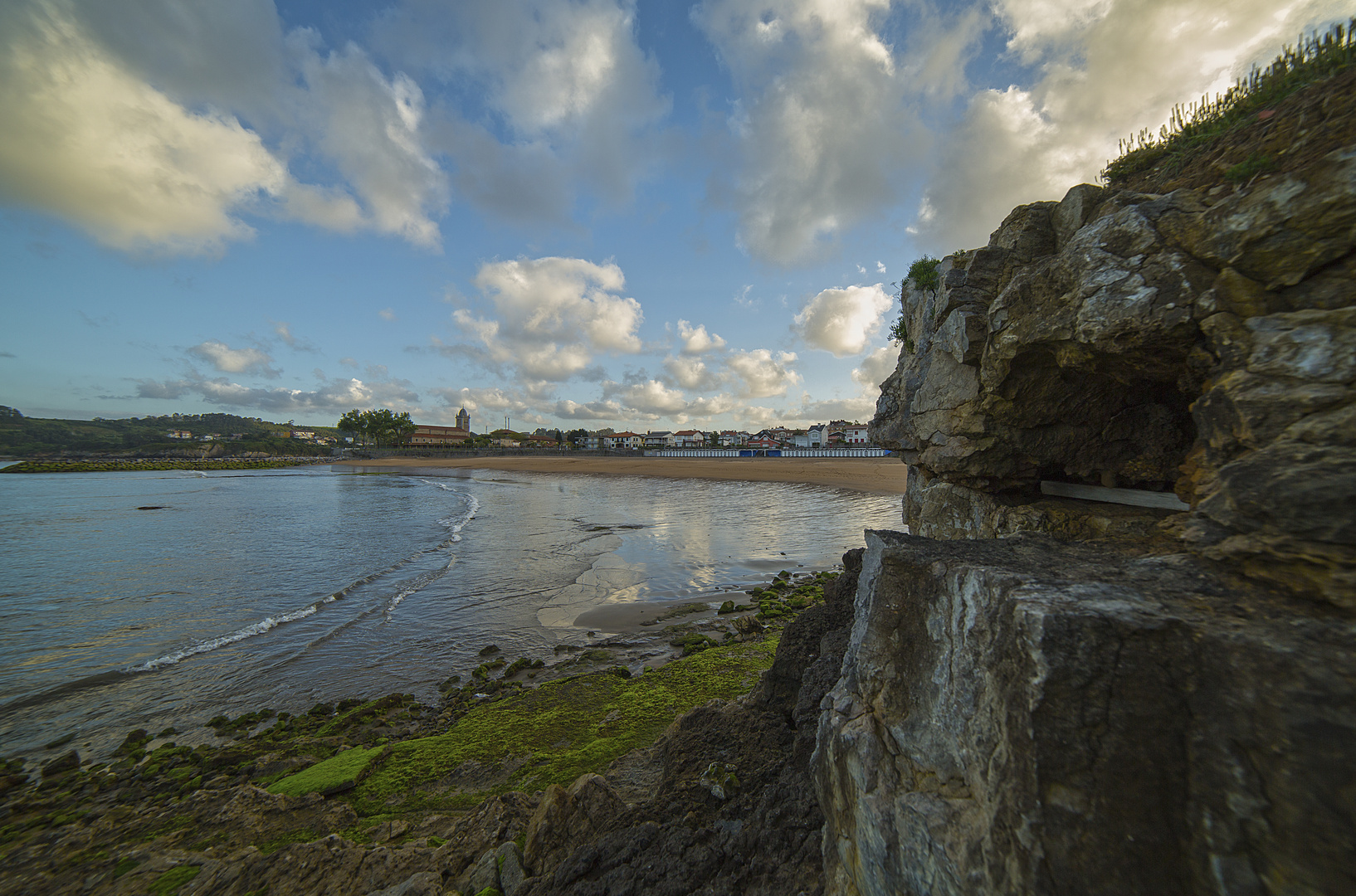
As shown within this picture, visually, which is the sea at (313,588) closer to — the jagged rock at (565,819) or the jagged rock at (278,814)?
the jagged rock at (278,814)

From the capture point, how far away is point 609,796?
4754 mm

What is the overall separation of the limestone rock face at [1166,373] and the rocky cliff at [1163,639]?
0.05 ft

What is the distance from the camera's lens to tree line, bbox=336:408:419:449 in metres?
128

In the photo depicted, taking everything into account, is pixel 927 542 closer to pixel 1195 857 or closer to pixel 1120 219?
pixel 1195 857

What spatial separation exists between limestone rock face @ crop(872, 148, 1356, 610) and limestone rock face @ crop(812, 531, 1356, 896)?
0.51 metres

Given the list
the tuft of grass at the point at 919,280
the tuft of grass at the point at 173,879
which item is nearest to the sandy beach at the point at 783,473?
the tuft of grass at the point at 919,280

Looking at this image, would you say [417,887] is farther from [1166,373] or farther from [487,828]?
[1166,373]

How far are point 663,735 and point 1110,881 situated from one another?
4.90 metres

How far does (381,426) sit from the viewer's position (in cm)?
12706

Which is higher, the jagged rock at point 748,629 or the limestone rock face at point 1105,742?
the limestone rock face at point 1105,742

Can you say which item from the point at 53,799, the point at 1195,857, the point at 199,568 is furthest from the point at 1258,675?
the point at 199,568

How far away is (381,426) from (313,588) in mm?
129680

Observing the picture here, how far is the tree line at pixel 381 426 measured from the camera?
128m

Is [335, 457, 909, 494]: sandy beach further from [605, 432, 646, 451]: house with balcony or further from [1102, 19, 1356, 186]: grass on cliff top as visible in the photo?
[605, 432, 646, 451]: house with balcony
